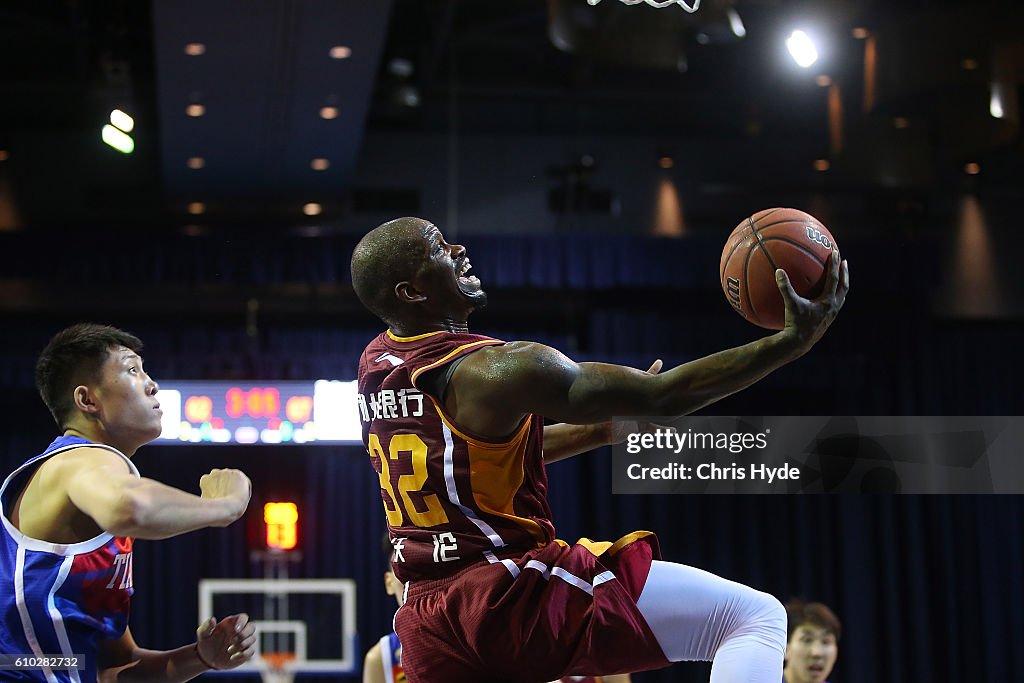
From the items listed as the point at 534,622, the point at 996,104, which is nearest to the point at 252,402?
the point at 996,104

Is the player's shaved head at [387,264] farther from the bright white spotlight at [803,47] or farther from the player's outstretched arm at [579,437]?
the bright white spotlight at [803,47]

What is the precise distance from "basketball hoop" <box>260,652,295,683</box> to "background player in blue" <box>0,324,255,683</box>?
5.39 meters

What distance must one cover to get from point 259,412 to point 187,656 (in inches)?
211

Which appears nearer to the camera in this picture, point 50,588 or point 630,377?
point 630,377

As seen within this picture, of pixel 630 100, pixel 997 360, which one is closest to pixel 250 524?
pixel 630 100

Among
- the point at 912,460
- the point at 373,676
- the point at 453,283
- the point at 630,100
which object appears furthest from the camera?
the point at 630,100

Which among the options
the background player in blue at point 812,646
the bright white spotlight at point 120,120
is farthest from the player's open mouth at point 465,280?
the bright white spotlight at point 120,120

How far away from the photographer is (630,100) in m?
9.59

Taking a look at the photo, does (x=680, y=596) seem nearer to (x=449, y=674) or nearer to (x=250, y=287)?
(x=449, y=674)

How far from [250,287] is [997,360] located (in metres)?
5.55

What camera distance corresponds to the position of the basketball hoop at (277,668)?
845 centimetres

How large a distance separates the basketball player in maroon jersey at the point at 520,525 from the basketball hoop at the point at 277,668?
5.79m

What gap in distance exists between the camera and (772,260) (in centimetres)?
305

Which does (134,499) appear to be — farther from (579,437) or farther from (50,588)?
(579,437)
